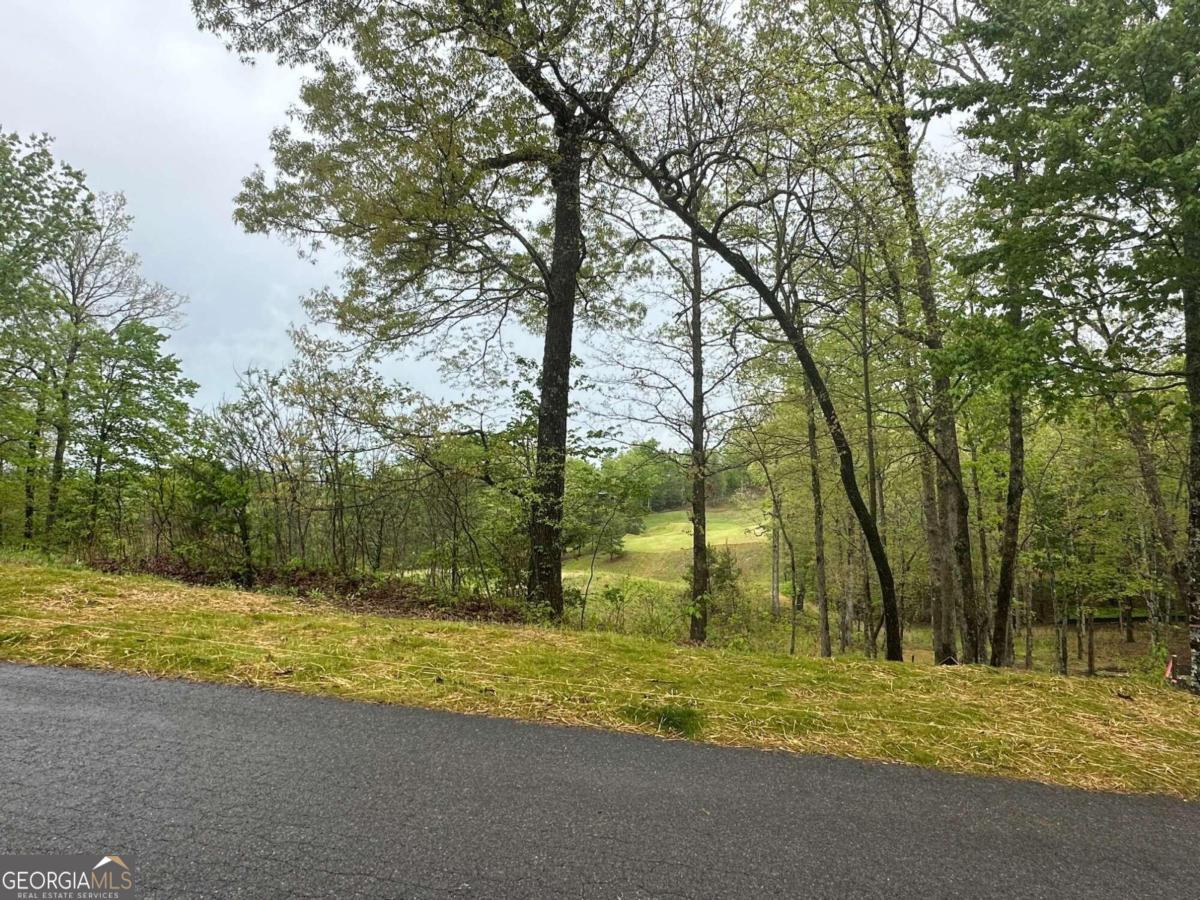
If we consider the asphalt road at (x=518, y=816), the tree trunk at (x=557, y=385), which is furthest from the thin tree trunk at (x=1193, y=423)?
the tree trunk at (x=557, y=385)

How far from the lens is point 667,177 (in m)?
5.75

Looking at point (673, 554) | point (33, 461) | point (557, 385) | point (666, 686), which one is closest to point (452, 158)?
point (557, 385)

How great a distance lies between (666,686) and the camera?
312cm

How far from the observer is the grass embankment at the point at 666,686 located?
2.49 m

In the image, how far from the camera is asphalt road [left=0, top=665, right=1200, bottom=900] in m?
1.52

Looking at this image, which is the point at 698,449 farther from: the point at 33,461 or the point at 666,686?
the point at 33,461

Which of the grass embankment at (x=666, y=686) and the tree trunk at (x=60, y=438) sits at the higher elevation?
the tree trunk at (x=60, y=438)

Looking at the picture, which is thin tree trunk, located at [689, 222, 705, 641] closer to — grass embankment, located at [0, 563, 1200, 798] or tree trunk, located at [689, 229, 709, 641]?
tree trunk, located at [689, 229, 709, 641]

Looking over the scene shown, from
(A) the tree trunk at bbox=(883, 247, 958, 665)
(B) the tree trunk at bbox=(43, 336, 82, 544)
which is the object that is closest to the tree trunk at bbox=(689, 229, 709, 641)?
(A) the tree trunk at bbox=(883, 247, 958, 665)

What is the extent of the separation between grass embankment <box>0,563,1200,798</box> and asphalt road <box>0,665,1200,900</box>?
0.23 meters

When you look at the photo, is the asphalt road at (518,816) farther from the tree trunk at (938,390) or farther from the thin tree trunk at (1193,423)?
the tree trunk at (938,390)

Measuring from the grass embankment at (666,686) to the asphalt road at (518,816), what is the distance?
0.23 m

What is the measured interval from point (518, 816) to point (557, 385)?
5925mm

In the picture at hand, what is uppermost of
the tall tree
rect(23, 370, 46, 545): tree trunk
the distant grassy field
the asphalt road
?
the tall tree
